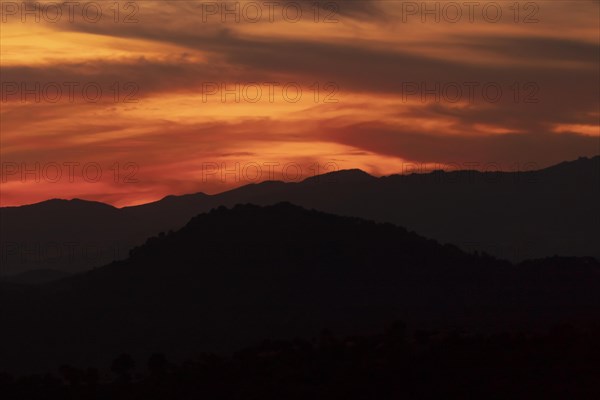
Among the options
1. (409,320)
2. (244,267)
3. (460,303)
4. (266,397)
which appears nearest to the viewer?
(266,397)

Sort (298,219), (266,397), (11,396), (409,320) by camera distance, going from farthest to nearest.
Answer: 1. (298,219)
2. (409,320)
3. (11,396)
4. (266,397)

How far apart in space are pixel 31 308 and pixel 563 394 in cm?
12719

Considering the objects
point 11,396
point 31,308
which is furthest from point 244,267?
point 11,396

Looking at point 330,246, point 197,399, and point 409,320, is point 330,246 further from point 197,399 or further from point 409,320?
point 197,399

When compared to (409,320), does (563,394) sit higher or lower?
higher

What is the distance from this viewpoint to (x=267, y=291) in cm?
17350

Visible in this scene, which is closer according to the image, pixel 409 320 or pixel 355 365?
pixel 355 365

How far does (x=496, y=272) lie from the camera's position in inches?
Answer: 6673

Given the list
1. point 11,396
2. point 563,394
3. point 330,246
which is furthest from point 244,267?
point 563,394

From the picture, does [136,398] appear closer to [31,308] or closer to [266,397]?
[266,397]

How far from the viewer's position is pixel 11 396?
82000 mm

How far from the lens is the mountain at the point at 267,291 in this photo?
15512 centimetres

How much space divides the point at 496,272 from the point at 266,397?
108m

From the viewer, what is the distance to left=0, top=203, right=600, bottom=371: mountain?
15512 cm
